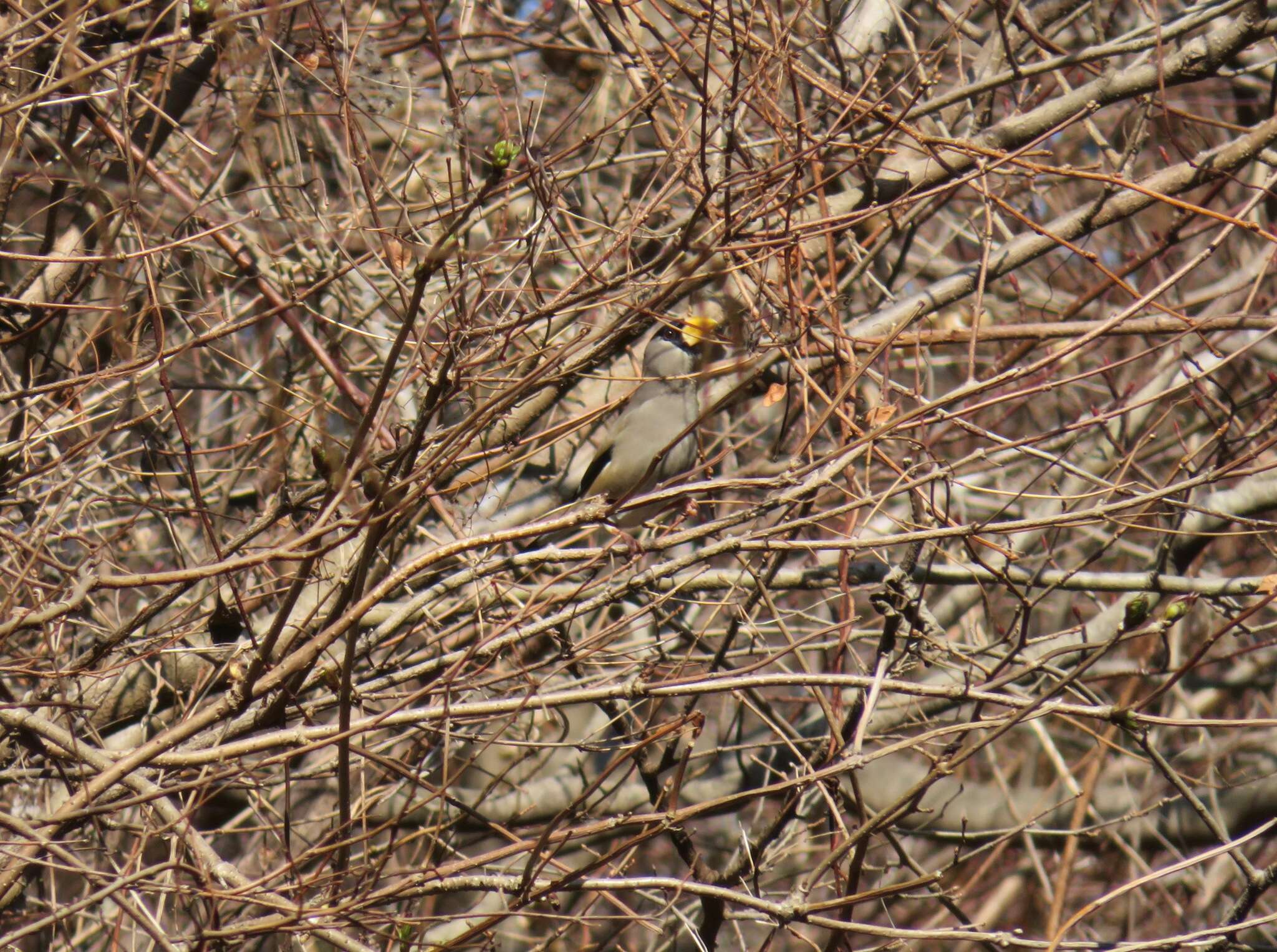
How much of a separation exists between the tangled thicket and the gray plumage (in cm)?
18

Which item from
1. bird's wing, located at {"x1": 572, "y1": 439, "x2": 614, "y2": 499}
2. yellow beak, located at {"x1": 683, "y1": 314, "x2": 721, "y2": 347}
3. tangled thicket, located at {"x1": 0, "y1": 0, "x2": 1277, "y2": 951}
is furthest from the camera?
bird's wing, located at {"x1": 572, "y1": 439, "x2": 614, "y2": 499}

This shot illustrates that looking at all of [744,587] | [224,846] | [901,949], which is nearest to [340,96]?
[744,587]

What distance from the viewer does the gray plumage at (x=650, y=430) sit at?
567cm

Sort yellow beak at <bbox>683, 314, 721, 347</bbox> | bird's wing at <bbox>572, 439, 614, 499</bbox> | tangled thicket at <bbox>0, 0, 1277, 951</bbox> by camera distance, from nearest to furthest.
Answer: tangled thicket at <bbox>0, 0, 1277, 951</bbox>, yellow beak at <bbox>683, 314, 721, 347</bbox>, bird's wing at <bbox>572, 439, 614, 499</bbox>

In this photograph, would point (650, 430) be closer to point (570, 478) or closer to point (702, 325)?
point (570, 478)

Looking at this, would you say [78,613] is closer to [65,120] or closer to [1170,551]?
[65,120]

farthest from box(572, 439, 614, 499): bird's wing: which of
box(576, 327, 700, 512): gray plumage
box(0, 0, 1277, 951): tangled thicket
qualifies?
Result: box(0, 0, 1277, 951): tangled thicket

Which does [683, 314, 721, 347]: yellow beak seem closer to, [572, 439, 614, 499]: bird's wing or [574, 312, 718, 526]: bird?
[574, 312, 718, 526]: bird

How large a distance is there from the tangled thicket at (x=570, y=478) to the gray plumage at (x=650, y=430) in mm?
177

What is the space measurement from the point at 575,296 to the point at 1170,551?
301 cm

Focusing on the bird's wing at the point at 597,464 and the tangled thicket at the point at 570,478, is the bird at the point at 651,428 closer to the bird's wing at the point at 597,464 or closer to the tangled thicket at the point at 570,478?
the bird's wing at the point at 597,464

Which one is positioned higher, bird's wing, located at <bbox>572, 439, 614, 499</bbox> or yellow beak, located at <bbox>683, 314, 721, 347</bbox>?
yellow beak, located at <bbox>683, 314, 721, 347</bbox>

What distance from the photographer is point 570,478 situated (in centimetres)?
564

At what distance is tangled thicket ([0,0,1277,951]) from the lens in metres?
2.92
